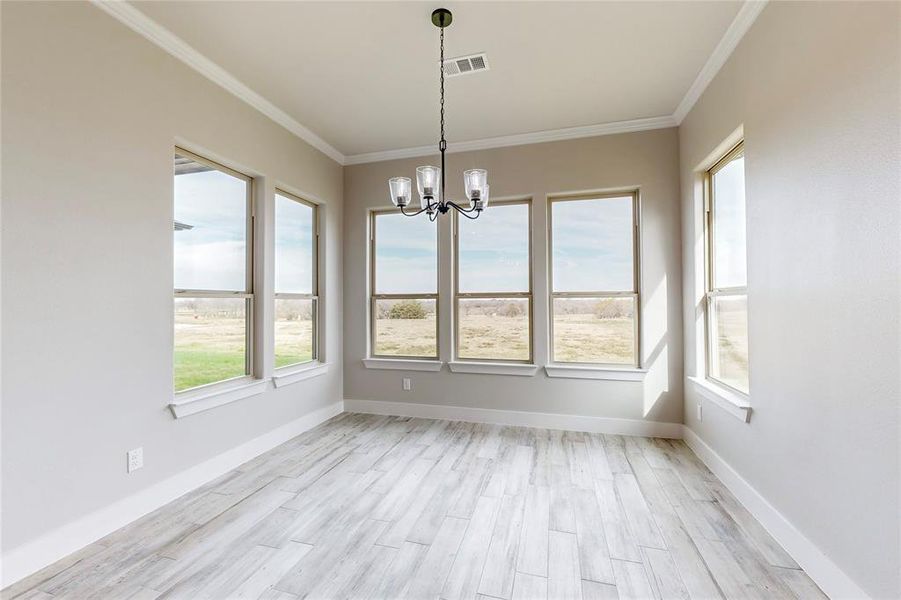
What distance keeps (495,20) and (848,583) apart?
3.14 meters

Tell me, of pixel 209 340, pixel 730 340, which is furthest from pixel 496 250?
Answer: pixel 209 340

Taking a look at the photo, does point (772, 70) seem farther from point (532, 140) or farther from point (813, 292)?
point (532, 140)

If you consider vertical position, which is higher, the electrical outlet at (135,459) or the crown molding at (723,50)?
the crown molding at (723,50)

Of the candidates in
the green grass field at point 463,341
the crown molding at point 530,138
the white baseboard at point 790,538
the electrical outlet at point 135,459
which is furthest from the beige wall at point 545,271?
the electrical outlet at point 135,459

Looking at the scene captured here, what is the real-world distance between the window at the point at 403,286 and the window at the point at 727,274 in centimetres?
252

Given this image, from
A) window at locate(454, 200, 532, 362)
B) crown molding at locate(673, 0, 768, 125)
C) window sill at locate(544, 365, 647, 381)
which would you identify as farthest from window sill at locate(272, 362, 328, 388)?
crown molding at locate(673, 0, 768, 125)

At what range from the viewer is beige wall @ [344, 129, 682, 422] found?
3598mm

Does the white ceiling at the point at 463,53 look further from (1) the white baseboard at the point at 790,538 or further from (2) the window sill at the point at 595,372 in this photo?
(1) the white baseboard at the point at 790,538

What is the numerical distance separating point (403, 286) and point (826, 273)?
137 inches

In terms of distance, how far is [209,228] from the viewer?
9.61 feet

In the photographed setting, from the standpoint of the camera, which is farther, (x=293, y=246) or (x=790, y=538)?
(x=293, y=246)

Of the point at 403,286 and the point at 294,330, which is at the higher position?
the point at 403,286

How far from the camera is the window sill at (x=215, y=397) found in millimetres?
2547

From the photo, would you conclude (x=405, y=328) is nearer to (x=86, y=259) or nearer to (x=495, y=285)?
(x=495, y=285)
